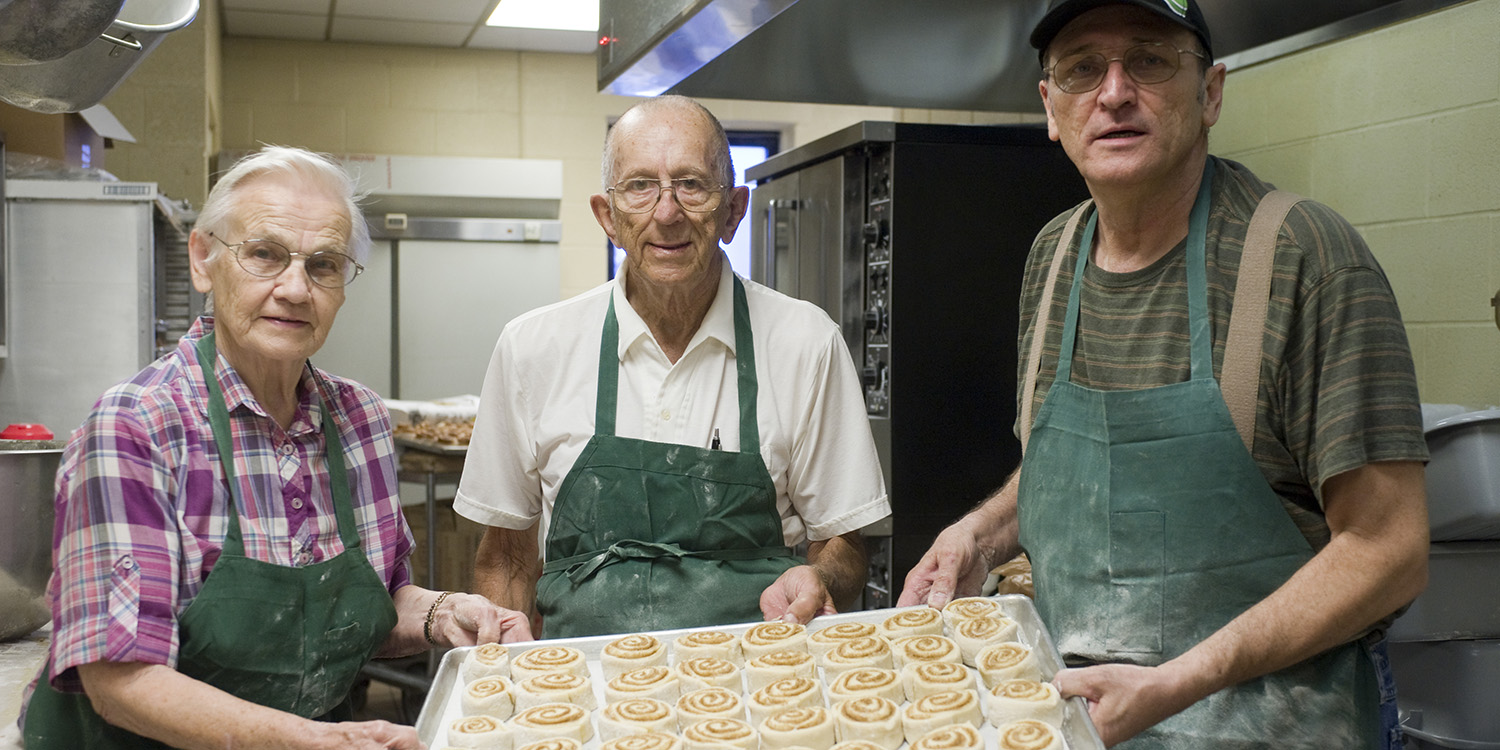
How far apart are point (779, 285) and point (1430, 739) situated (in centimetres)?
214

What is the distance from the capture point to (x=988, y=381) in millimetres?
2973

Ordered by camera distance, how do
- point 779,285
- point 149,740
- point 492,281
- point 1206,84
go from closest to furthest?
point 149,740, point 1206,84, point 779,285, point 492,281

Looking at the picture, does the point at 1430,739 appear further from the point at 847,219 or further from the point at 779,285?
the point at 779,285

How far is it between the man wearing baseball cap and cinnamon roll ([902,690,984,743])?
17 cm

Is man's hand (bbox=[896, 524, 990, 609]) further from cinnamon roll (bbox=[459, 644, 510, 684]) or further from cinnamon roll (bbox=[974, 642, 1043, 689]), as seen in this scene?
cinnamon roll (bbox=[459, 644, 510, 684])

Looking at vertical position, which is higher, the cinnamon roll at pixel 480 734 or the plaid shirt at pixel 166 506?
the plaid shirt at pixel 166 506

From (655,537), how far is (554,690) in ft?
1.12

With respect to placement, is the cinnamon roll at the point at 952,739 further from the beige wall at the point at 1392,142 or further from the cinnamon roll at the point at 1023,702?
the beige wall at the point at 1392,142

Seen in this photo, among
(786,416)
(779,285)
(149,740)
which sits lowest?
(149,740)

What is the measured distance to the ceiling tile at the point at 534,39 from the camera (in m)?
5.92

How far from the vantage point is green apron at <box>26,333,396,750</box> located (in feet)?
4.69

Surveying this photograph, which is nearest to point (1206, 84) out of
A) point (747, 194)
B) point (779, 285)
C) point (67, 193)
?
point (747, 194)

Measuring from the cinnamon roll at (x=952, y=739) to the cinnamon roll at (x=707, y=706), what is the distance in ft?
0.81

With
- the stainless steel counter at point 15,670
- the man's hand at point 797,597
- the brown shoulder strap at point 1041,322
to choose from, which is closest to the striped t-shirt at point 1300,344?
the brown shoulder strap at point 1041,322
